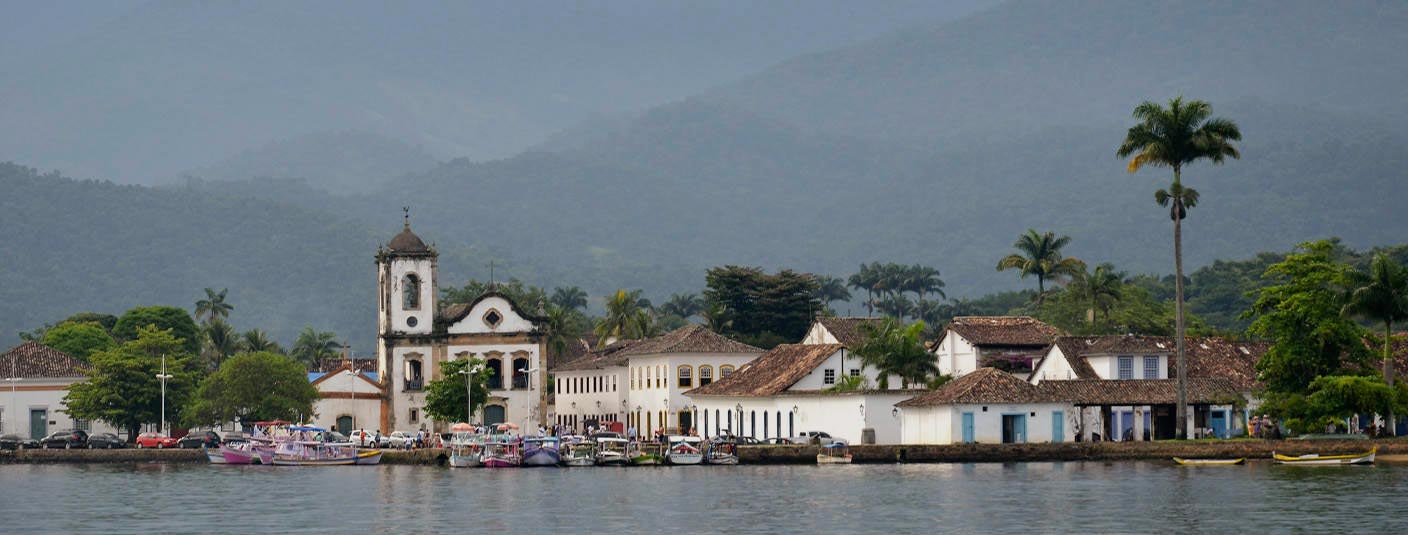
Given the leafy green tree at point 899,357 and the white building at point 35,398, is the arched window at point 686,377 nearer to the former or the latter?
the leafy green tree at point 899,357

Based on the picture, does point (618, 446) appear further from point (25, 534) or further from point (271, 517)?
point (25, 534)

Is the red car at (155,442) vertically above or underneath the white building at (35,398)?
underneath

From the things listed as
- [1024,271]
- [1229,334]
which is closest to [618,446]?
[1229,334]

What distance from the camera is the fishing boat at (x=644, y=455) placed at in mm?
100075

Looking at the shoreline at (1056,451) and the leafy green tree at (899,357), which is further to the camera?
the leafy green tree at (899,357)

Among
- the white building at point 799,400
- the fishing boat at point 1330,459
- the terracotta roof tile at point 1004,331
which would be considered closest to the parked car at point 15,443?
the white building at point 799,400

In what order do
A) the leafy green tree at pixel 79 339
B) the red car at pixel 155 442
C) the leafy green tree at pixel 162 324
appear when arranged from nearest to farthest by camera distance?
the red car at pixel 155 442 < the leafy green tree at pixel 79 339 < the leafy green tree at pixel 162 324

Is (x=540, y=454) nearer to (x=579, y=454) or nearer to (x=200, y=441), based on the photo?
(x=579, y=454)

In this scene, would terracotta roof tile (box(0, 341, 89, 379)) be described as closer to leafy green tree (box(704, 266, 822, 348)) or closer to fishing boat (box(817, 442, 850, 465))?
leafy green tree (box(704, 266, 822, 348))

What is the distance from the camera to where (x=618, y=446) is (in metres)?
102

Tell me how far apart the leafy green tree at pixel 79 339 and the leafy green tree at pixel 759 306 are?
141 feet

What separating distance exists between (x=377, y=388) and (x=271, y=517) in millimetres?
61851

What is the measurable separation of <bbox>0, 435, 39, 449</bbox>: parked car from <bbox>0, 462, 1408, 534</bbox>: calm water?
23.2m

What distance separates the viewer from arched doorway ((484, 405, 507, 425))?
126 meters
